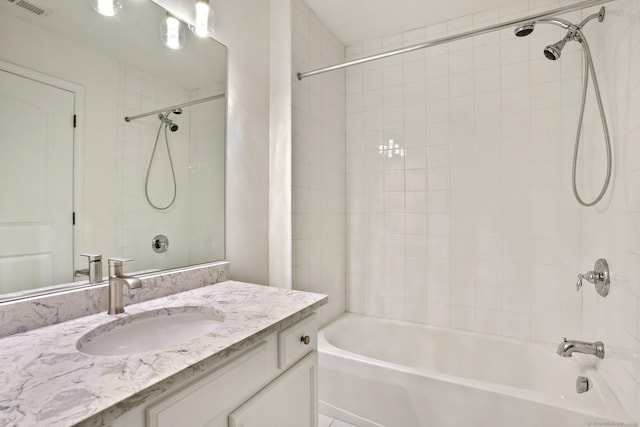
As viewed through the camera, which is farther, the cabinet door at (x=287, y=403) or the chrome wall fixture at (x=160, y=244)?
the chrome wall fixture at (x=160, y=244)

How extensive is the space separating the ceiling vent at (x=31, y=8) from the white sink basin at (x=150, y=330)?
3.19 feet

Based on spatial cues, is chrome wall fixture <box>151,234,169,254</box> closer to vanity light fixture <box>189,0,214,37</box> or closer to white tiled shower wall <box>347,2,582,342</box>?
vanity light fixture <box>189,0,214,37</box>

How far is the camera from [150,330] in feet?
3.49

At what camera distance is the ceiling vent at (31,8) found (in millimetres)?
927

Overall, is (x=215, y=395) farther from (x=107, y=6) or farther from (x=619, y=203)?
(x=619, y=203)

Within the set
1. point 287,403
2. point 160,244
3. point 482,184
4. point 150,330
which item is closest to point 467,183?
point 482,184

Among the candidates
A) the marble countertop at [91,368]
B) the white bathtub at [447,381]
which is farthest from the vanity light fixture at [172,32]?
the white bathtub at [447,381]

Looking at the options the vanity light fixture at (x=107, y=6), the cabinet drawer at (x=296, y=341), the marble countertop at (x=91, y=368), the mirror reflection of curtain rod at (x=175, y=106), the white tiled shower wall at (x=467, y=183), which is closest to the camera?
the marble countertop at (x=91, y=368)

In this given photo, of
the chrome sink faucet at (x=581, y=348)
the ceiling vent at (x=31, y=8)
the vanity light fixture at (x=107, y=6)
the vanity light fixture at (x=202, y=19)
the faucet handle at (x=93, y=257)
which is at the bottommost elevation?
the chrome sink faucet at (x=581, y=348)

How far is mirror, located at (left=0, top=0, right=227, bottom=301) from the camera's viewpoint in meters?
0.93

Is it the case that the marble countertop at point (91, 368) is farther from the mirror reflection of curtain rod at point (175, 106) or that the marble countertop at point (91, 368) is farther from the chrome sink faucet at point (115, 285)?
the mirror reflection of curtain rod at point (175, 106)

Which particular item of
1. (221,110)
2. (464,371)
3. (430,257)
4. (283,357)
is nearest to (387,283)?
(430,257)

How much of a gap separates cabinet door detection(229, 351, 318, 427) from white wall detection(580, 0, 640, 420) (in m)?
1.20

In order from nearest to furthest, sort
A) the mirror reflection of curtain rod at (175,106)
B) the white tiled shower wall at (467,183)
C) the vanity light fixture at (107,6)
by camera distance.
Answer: the vanity light fixture at (107,6) → the mirror reflection of curtain rod at (175,106) → the white tiled shower wall at (467,183)
